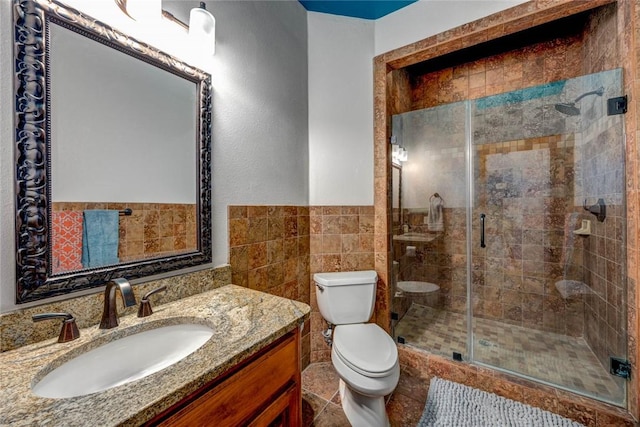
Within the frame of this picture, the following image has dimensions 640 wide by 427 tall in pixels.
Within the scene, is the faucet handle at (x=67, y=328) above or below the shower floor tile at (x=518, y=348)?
above

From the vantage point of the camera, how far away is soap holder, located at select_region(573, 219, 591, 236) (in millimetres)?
1899

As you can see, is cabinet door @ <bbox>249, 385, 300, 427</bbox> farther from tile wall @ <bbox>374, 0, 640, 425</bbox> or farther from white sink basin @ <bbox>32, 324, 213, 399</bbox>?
tile wall @ <bbox>374, 0, 640, 425</bbox>

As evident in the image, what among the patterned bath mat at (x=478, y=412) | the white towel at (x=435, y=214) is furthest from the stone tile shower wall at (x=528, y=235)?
the patterned bath mat at (x=478, y=412)

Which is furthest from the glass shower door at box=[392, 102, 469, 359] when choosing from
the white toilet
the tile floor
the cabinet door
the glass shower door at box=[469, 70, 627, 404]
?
the cabinet door

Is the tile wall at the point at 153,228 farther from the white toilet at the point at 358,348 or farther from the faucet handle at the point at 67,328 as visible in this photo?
the white toilet at the point at 358,348

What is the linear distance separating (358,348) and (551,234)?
1.97 meters

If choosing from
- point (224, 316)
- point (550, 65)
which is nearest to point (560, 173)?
point (550, 65)

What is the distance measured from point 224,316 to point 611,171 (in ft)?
7.51

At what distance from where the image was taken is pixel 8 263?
743mm

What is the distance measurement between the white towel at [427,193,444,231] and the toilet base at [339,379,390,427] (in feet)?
5.05

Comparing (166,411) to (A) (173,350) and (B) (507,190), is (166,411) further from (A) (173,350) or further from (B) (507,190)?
(B) (507,190)

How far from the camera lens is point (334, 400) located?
169cm

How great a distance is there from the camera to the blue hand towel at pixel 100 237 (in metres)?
0.90

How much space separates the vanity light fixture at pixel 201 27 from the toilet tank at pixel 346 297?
1489mm
